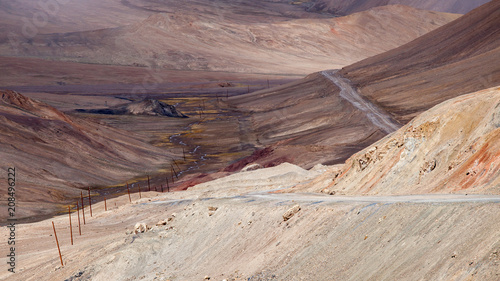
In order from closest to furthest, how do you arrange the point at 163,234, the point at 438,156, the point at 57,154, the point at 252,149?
the point at 163,234, the point at 438,156, the point at 57,154, the point at 252,149

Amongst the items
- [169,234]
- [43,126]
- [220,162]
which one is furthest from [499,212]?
[43,126]

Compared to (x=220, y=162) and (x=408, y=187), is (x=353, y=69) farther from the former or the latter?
(x=408, y=187)

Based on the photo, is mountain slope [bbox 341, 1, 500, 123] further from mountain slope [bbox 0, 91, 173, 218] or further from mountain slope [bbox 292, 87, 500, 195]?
mountain slope [bbox 292, 87, 500, 195]

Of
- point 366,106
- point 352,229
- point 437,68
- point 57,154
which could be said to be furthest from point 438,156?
point 437,68

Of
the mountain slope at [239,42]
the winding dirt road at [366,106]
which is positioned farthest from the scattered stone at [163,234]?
the mountain slope at [239,42]

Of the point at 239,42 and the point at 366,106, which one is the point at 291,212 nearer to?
the point at 366,106

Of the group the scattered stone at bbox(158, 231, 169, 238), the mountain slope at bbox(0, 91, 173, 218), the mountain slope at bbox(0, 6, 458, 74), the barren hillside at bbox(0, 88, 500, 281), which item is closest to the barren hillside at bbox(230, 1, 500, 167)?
the mountain slope at bbox(0, 91, 173, 218)
